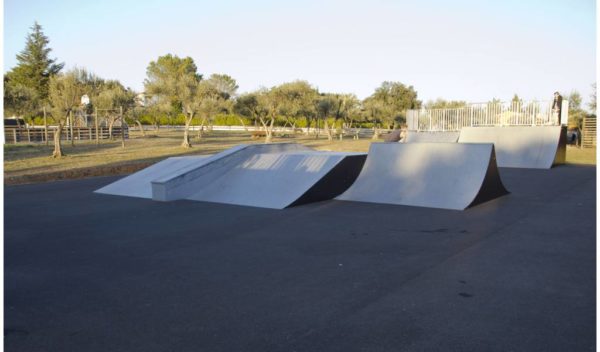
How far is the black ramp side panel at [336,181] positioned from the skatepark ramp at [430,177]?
0.14m

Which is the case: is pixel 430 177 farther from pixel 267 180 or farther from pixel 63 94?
pixel 63 94

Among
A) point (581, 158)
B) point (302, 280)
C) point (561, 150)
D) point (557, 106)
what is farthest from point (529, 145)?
point (302, 280)

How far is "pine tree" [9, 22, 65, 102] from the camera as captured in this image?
65312 millimetres

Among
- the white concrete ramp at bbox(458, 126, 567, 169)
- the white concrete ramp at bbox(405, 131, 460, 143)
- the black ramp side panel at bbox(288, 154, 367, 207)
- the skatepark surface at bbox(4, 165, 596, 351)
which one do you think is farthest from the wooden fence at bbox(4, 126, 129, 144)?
the skatepark surface at bbox(4, 165, 596, 351)

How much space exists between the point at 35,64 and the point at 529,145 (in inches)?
2649

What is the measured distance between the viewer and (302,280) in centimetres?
447

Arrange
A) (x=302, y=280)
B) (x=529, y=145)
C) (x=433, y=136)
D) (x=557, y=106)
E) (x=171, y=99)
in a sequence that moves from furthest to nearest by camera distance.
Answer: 1. (x=171, y=99)
2. (x=433, y=136)
3. (x=557, y=106)
4. (x=529, y=145)
5. (x=302, y=280)

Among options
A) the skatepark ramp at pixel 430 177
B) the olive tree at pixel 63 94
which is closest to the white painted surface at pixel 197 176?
the skatepark ramp at pixel 430 177

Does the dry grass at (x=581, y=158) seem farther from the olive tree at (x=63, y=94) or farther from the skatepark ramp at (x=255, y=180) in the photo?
the olive tree at (x=63, y=94)

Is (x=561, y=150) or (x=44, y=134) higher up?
(x=44, y=134)

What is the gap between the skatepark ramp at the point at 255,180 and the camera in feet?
30.2

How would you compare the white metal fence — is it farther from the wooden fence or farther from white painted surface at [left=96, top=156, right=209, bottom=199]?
the wooden fence

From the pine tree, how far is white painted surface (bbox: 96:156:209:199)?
61.5 meters

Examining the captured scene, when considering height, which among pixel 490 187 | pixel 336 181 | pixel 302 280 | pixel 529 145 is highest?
Result: pixel 529 145
